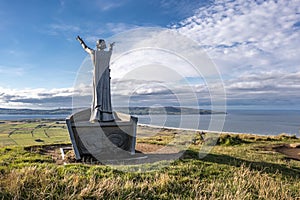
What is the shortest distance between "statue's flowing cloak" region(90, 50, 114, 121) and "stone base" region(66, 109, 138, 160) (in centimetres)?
78

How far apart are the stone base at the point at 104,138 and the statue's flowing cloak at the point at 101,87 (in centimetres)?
78

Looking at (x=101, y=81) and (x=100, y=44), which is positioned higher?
(x=100, y=44)

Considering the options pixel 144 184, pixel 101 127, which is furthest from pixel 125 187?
pixel 101 127

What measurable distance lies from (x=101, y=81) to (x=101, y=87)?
25 cm

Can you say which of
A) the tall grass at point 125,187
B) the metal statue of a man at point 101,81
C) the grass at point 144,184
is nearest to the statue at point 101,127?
the metal statue of a man at point 101,81

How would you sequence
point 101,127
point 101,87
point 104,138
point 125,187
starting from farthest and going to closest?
point 101,87 → point 104,138 → point 101,127 → point 125,187

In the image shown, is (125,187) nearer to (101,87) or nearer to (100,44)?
(101,87)

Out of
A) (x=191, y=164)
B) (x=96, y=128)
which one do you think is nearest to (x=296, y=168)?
(x=191, y=164)

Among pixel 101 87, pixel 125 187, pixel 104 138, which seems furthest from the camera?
pixel 101 87

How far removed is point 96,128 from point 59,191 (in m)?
4.78

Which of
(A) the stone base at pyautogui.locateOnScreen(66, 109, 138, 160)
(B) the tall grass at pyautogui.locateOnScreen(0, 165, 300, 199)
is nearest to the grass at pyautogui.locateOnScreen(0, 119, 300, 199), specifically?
(B) the tall grass at pyautogui.locateOnScreen(0, 165, 300, 199)

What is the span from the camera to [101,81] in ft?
33.2

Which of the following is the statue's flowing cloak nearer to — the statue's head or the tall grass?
the statue's head

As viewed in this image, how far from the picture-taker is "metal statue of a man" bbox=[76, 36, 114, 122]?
32.7 ft
